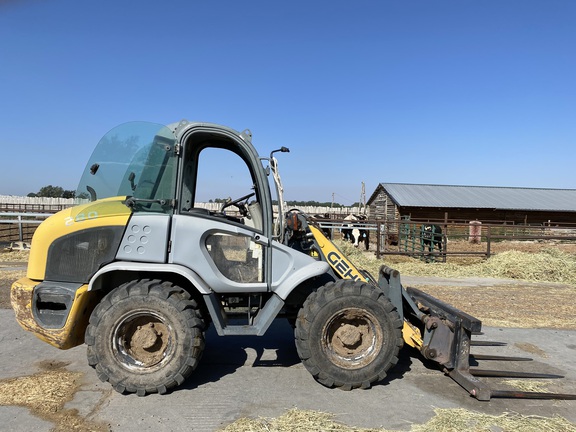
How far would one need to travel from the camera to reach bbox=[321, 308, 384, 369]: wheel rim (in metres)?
3.95

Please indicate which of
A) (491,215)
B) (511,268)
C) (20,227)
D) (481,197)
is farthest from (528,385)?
(481,197)

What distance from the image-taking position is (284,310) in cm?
478

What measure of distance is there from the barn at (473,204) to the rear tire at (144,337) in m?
23.0

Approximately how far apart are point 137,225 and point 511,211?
2892cm

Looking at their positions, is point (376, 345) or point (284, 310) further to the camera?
point (284, 310)

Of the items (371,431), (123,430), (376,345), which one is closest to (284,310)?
(376,345)

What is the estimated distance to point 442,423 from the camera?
3.34 m

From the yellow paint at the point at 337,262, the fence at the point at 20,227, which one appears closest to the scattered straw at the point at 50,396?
the yellow paint at the point at 337,262

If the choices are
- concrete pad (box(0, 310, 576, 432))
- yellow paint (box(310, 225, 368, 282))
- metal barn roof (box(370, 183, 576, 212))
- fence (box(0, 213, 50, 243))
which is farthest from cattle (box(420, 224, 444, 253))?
fence (box(0, 213, 50, 243))

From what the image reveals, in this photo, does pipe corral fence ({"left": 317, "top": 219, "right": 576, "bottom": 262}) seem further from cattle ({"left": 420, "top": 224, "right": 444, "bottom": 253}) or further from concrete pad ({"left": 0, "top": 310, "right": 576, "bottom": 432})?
concrete pad ({"left": 0, "top": 310, "right": 576, "bottom": 432})

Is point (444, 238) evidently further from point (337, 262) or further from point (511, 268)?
point (337, 262)

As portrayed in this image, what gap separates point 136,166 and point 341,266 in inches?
95.3

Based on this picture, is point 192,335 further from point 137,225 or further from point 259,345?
point 259,345

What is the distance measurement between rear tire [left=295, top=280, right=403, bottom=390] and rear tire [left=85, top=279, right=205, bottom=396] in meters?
1.06
